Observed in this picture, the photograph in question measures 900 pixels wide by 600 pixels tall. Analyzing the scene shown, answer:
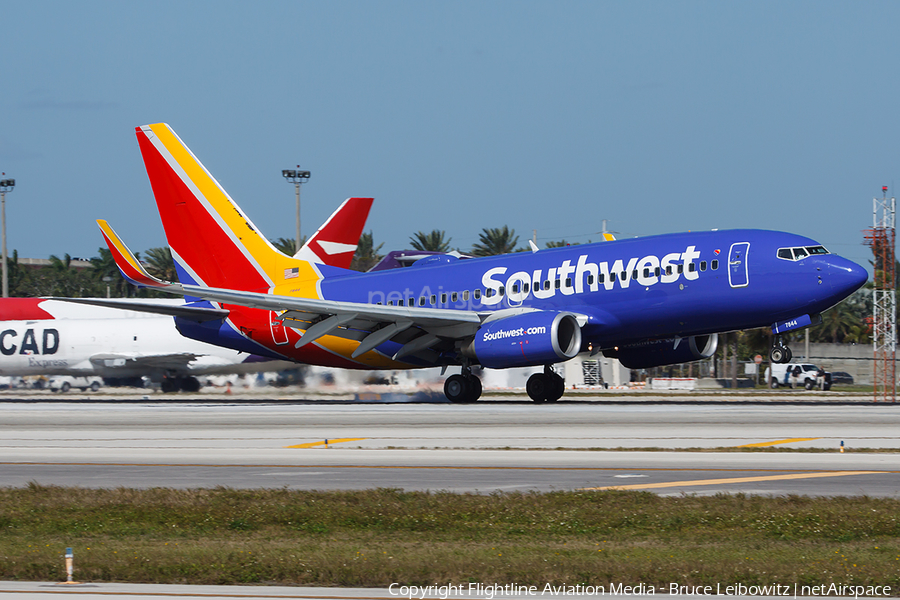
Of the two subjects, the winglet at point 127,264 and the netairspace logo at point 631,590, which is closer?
the netairspace logo at point 631,590

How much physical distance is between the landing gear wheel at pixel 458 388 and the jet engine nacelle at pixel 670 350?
19.2 feet

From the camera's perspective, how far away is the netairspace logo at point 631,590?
27.4ft

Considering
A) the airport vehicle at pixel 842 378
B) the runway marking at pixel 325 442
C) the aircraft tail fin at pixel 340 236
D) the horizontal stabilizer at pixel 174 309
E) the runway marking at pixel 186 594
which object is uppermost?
the aircraft tail fin at pixel 340 236

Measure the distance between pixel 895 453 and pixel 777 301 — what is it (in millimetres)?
13564

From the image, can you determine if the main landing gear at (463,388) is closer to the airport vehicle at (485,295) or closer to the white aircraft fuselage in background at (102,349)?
the airport vehicle at (485,295)

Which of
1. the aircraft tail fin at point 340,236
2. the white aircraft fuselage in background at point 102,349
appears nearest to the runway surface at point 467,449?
the white aircraft fuselage in background at point 102,349

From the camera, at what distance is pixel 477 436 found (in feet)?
76.4

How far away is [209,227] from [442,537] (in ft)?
104

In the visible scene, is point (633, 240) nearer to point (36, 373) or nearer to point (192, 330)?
point (192, 330)

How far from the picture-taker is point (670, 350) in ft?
122

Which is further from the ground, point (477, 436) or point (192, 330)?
point (192, 330)

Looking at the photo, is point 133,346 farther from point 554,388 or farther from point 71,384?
point 554,388

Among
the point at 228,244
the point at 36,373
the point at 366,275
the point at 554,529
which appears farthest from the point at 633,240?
the point at 36,373

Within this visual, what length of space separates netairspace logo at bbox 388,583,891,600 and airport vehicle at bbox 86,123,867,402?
23.7m
